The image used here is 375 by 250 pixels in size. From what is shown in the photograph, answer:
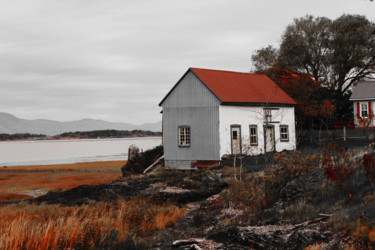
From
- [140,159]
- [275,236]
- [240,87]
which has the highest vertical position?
[240,87]

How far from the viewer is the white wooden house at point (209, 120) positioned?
2725 centimetres

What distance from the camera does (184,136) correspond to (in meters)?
28.5

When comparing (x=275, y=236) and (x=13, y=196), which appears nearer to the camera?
(x=275, y=236)

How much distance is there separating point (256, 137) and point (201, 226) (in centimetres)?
1768

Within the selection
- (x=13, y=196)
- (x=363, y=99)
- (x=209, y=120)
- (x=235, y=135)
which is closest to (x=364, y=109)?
(x=363, y=99)

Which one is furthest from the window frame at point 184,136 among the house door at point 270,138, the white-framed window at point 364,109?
the white-framed window at point 364,109

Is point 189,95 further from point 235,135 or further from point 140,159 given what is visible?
point 140,159

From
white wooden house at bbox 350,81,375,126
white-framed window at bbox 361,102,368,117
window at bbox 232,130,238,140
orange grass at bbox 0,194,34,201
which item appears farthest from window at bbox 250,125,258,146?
white-framed window at bbox 361,102,368,117

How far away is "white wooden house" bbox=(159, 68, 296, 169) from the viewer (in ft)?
89.4

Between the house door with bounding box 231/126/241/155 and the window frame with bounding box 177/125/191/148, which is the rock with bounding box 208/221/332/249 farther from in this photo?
the window frame with bounding box 177/125/191/148

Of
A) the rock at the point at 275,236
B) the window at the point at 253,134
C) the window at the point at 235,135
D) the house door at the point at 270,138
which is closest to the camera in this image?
the rock at the point at 275,236

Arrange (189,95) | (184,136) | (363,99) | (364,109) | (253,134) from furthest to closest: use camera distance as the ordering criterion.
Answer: (364,109), (363,99), (253,134), (184,136), (189,95)

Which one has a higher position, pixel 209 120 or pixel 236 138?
pixel 209 120

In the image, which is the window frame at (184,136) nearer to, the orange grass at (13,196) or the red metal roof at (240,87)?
the red metal roof at (240,87)
